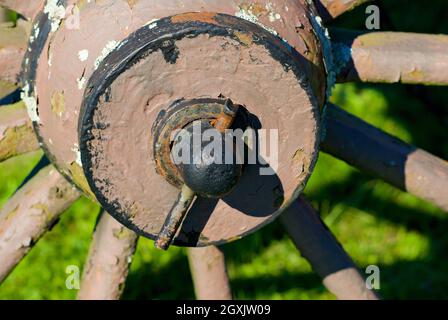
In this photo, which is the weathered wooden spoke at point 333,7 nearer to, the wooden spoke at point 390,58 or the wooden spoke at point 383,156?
the wooden spoke at point 390,58

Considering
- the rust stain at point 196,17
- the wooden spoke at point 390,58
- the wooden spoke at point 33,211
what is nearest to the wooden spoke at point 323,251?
the wooden spoke at point 390,58

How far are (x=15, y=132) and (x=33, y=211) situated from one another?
128mm

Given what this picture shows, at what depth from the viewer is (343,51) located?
1.28m

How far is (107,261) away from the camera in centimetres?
142

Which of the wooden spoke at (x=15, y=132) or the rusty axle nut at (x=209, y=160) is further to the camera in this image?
the wooden spoke at (x=15, y=132)

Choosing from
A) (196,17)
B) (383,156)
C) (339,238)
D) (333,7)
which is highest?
(196,17)

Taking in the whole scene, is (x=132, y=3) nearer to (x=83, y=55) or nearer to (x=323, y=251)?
(x=83, y=55)

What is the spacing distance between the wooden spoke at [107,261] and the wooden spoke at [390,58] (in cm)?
42

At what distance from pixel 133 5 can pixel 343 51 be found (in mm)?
343

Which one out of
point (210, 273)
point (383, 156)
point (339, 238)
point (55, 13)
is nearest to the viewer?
point (55, 13)

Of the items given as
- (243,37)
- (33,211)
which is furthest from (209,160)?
(33,211)

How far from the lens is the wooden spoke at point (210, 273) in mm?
1477

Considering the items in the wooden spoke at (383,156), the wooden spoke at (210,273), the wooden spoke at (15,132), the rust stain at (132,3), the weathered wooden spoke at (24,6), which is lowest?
the wooden spoke at (210,273)
